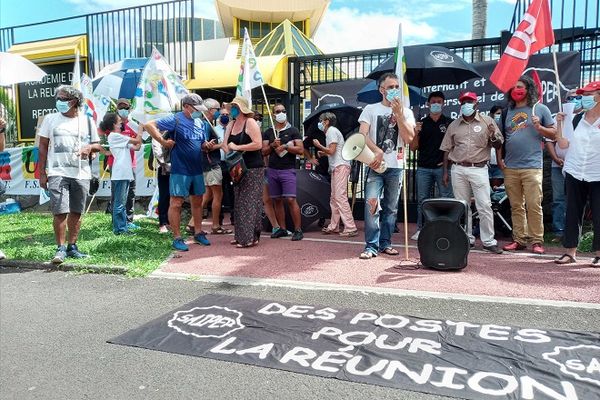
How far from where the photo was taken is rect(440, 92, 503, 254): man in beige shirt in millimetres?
6141

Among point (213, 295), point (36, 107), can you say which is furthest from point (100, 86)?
point (213, 295)

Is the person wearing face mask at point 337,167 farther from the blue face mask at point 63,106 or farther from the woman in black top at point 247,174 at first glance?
the blue face mask at point 63,106

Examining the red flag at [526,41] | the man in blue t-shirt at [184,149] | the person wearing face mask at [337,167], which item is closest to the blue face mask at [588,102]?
the red flag at [526,41]

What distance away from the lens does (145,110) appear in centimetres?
770

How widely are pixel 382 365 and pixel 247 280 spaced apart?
2349 mm

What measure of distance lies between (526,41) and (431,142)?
174 centimetres

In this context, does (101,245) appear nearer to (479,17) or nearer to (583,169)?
(583,169)

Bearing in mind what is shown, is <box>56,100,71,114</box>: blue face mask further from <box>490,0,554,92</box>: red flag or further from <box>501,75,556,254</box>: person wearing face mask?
<box>501,75,556,254</box>: person wearing face mask

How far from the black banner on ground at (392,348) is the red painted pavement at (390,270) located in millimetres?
950

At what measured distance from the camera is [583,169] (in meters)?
5.39

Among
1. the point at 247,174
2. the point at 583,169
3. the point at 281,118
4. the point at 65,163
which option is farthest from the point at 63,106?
the point at 583,169

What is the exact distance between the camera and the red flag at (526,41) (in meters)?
5.98

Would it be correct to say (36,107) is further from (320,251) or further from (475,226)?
(475,226)

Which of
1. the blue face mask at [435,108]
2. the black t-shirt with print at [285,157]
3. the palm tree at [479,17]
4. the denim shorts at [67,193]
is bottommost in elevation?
the denim shorts at [67,193]
